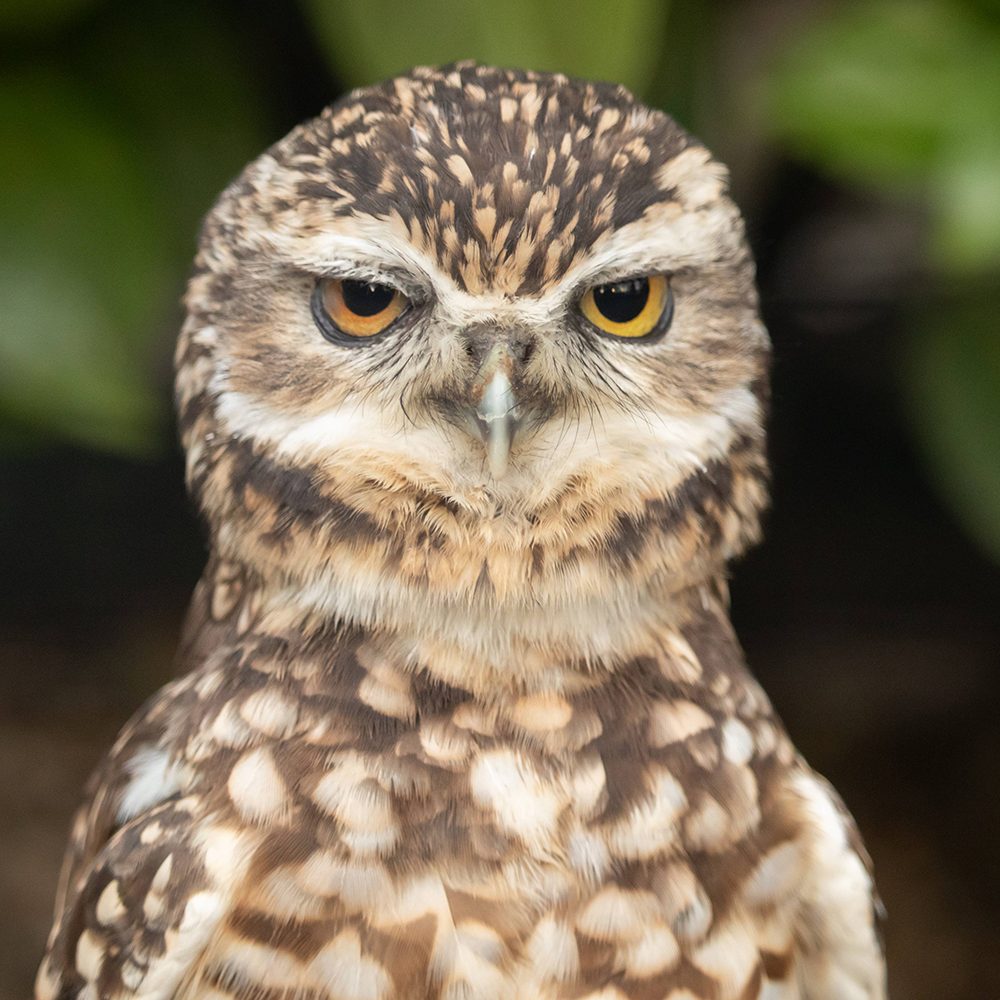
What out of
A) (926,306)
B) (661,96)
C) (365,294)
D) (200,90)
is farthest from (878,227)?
(365,294)

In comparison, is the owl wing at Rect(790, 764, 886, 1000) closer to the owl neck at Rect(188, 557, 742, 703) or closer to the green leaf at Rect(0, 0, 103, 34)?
the owl neck at Rect(188, 557, 742, 703)

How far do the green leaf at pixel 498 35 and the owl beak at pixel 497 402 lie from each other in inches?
35.7

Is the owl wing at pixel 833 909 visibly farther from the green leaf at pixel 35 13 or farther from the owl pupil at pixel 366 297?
the green leaf at pixel 35 13

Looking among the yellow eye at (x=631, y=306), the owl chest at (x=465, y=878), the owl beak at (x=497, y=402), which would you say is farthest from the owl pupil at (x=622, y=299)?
the owl chest at (x=465, y=878)

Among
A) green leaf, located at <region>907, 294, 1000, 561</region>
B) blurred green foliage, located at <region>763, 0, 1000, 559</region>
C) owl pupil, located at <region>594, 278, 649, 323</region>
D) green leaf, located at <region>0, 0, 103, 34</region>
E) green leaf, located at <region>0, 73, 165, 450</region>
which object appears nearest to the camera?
owl pupil, located at <region>594, 278, 649, 323</region>

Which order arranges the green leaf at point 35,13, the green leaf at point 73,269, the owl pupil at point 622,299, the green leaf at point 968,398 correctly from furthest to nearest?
the green leaf at point 968,398, the green leaf at point 35,13, the green leaf at point 73,269, the owl pupil at point 622,299

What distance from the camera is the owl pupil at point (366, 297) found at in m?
1.29

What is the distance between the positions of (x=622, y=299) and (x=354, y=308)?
0.87 feet

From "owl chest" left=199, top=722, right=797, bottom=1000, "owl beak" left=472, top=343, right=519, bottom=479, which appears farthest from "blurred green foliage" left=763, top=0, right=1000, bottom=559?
"owl chest" left=199, top=722, right=797, bottom=1000

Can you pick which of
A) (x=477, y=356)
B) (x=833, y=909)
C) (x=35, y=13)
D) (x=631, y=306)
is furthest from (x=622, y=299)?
Answer: (x=35, y=13)

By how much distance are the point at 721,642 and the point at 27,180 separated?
136 centimetres

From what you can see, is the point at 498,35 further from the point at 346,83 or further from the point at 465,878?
the point at 465,878

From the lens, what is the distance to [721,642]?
1462 mm

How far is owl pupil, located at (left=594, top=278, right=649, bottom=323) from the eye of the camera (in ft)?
4.32
